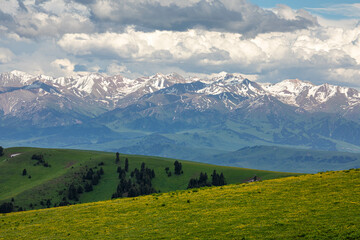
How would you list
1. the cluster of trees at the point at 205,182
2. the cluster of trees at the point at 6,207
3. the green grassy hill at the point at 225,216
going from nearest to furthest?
the green grassy hill at the point at 225,216, the cluster of trees at the point at 6,207, the cluster of trees at the point at 205,182

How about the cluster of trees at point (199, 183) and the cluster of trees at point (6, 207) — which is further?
the cluster of trees at point (199, 183)

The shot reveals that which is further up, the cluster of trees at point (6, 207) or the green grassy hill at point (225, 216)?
the green grassy hill at point (225, 216)

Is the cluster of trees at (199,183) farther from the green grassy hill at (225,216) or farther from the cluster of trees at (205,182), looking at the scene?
the green grassy hill at (225,216)

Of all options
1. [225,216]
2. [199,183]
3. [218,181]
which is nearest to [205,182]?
→ [199,183]

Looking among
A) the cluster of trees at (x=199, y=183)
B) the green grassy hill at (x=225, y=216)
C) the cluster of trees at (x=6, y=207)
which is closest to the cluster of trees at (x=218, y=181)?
the cluster of trees at (x=199, y=183)

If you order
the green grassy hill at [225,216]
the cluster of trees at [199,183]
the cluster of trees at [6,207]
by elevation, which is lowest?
the cluster of trees at [6,207]

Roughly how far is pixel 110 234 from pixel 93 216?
10707 mm

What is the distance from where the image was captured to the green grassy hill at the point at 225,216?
3678 centimetres

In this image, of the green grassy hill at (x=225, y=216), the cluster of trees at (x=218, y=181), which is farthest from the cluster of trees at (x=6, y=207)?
the green grassy hill at (x=225, y=216)

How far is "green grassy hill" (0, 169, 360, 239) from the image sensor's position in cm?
3678

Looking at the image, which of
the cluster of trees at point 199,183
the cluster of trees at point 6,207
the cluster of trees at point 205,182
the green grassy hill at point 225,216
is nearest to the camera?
the green grassy hill at point 225,216

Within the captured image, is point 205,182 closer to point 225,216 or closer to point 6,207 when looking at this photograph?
point 6,207

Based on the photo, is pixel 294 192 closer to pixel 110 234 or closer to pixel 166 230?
pixel 166 230

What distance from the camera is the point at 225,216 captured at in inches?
1726
